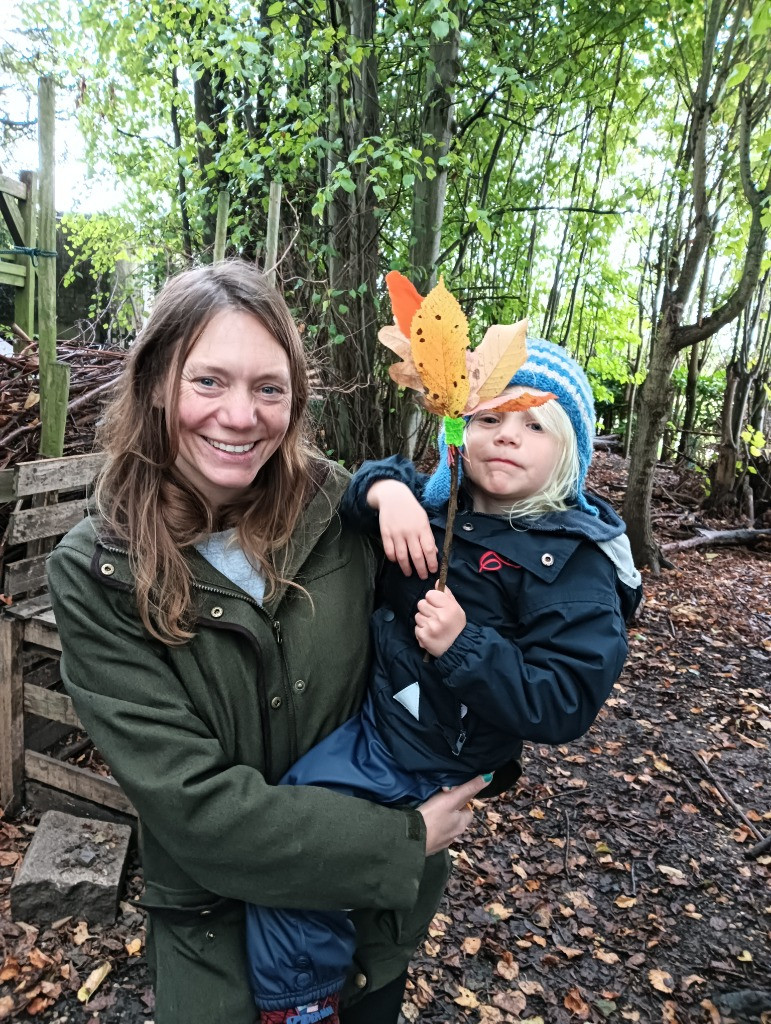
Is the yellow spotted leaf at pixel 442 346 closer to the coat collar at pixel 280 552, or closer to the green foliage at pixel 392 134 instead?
the coat collar at pixel 280 552

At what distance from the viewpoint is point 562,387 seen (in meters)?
1.45

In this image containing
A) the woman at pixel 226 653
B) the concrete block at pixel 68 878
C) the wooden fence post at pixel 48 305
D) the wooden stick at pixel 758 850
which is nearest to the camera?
the woman at pixel 226 653

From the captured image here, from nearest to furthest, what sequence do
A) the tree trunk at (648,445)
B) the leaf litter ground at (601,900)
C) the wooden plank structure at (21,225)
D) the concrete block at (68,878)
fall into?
→ the leaf litter ground at (601,900) → the concrete block at (68,878) → the wooden plank structure at (21,225) → the tree trunk at (648,445)

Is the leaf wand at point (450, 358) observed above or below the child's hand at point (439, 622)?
above

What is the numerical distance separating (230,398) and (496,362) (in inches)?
21.0

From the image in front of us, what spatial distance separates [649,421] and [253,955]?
6.68m

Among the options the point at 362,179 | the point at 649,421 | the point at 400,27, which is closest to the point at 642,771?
the point at 649,421

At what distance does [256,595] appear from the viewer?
1368mm

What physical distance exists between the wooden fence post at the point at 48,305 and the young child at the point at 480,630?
242 cm

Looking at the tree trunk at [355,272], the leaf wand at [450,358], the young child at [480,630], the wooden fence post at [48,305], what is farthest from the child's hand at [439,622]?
the tree trunk at [355,272]

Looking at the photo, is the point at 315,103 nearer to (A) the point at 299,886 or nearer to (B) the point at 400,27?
(B) the point at 400,27

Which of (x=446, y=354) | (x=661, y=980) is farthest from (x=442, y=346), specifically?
(x=661, y=980)

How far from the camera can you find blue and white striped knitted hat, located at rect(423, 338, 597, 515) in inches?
Answer: 57.0

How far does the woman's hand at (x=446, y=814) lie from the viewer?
1.34m
